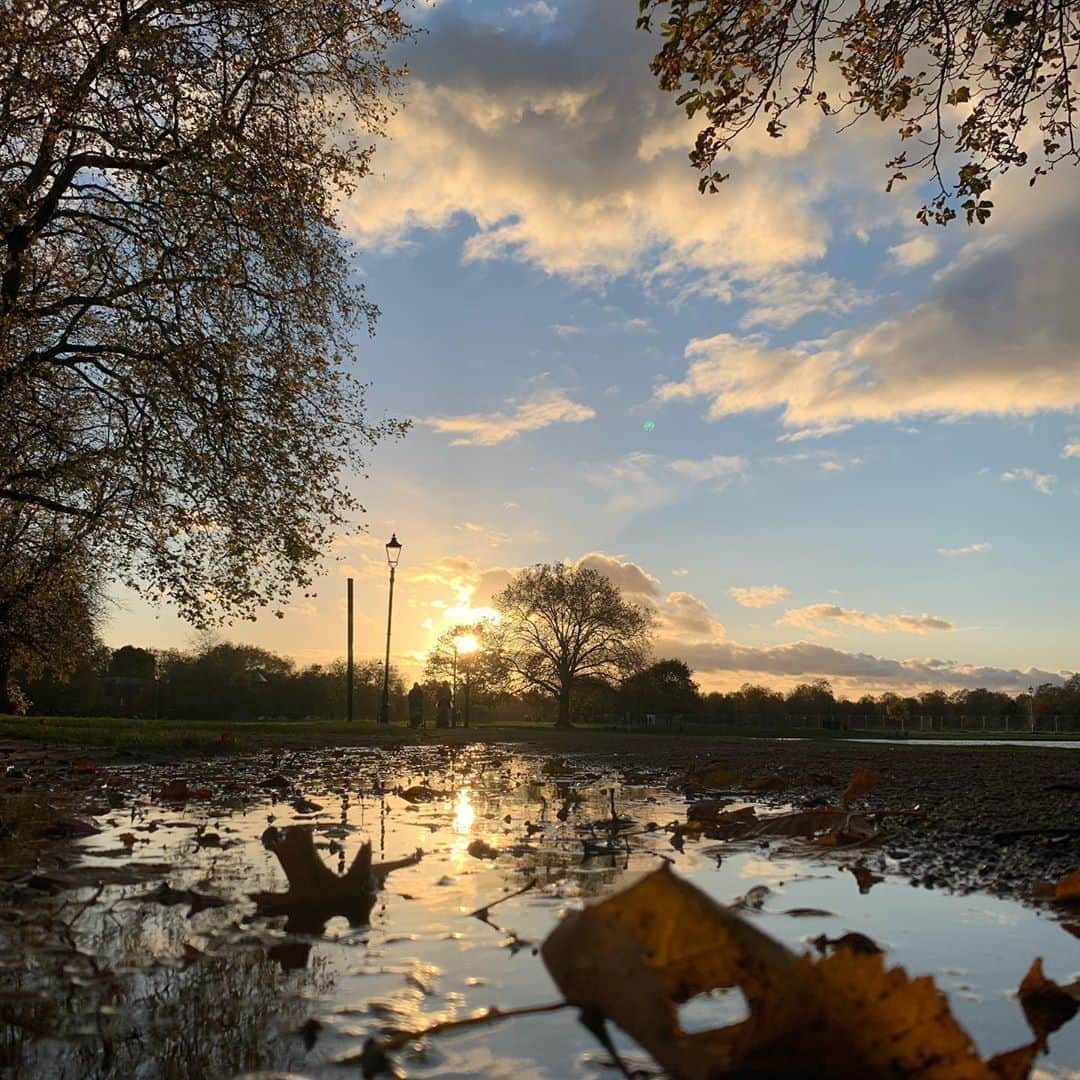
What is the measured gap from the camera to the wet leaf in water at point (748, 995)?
2.80 feet

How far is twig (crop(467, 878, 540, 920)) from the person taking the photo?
2.28 m

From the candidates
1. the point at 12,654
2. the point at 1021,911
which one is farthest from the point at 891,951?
the point at 12,654

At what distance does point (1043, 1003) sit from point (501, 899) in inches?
53.7

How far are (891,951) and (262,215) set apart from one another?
1315cm

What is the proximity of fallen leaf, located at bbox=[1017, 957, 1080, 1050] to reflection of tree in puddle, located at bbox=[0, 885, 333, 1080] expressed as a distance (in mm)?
1194

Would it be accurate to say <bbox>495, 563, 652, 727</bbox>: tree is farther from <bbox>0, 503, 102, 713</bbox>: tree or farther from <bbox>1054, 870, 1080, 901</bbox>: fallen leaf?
<bbox>1054, 870, 1080, 901</bbox>: fallen leaf

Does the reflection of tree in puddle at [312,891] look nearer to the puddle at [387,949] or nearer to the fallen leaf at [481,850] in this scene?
the puddle at [387,949]

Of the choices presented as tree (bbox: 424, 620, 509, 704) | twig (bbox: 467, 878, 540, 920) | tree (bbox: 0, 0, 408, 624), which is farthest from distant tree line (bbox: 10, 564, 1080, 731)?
twig (bbox: 467, 878, 540, 920)

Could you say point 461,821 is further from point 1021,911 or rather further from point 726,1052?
point 726,1052

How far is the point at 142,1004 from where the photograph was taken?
1.54m

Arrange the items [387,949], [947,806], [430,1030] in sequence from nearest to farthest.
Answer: [430,1030], [387,949], [947,806]

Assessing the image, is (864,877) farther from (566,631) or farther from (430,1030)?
(566,631)

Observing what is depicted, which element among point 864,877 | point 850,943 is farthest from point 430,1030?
point 864,877

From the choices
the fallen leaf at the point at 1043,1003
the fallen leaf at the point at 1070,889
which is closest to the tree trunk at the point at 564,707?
the fallen leaf at the point at 1070,889
